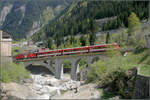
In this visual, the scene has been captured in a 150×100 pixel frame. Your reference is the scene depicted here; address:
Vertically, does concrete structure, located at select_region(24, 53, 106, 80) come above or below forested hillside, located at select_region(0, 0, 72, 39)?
below

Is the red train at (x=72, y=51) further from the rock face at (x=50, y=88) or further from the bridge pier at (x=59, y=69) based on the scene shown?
the rock face at (x=50, y=88)

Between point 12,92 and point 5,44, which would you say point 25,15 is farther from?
point 12,92

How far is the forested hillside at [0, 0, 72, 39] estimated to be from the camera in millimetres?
157000

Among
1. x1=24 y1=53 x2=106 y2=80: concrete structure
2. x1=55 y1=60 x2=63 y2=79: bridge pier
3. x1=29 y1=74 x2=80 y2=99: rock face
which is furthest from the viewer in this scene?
x1=55 y1=60 x2=63 y2=79: bridge pier

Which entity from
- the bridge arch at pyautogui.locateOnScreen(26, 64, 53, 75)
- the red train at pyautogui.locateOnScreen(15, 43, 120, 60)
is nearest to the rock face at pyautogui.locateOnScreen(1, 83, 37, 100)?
the red train at pyautogui.locateOnScreen(15, 43, 120, 60)

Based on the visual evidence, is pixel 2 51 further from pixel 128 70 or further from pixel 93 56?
pixel 128 70

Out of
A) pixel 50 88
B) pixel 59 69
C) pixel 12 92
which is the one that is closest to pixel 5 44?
pixel 50 88

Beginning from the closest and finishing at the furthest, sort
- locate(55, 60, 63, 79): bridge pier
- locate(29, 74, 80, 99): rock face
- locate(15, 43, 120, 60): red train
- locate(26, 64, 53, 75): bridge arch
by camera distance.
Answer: locate(29, 74, 80, 99): rock face < locate(15, 43, 120, 60): red train < locate(55, 60, 63, 79): bridge pier < locate(26, 64, 53, 75): bridge arch

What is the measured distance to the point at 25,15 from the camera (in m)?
171

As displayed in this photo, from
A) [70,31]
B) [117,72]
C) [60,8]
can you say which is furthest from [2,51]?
[60,8]

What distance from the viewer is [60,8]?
197m

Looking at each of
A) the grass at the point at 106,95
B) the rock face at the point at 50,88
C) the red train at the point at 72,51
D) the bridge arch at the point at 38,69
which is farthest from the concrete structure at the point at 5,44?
the grass at the point at 106,95

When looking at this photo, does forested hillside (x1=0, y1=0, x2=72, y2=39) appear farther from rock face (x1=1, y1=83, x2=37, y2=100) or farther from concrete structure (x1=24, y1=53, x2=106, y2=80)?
rock face (x1=1, y1=83, x2=37, y2=100)

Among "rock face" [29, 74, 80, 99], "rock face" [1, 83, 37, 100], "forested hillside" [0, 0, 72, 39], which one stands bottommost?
"rock face" [29, 74, 80, 99]
